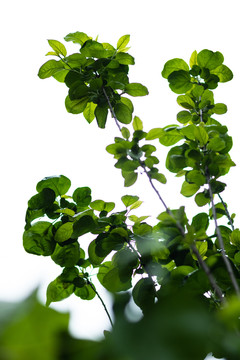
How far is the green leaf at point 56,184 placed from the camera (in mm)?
1195

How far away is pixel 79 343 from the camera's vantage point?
0.75 ft

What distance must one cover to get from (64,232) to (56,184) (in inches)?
6.9

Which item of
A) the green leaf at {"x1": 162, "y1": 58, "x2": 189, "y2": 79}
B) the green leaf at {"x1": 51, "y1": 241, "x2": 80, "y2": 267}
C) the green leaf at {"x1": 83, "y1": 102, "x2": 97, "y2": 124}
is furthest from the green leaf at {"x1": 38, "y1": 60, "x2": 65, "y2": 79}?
the green leaf at {"x1": 51, "y1": 241, "x2": 80, "y2": 267}

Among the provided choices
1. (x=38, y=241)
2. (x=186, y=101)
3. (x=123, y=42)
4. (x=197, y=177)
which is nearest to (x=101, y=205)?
(x=38, y=241)

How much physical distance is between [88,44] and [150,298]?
788mm

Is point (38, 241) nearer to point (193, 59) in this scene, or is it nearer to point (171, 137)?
point (171, 137)

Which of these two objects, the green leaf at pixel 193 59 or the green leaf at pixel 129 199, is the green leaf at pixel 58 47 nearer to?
the green leaf at pixel 193 59

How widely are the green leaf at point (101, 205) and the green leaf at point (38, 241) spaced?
15 cm

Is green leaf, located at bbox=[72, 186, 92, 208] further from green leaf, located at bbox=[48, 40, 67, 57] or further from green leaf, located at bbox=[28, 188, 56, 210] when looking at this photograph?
green leaf, located at bbox=[48, 40, 67, 57]

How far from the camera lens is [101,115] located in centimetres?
121

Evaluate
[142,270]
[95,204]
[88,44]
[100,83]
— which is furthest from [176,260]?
[88,44]

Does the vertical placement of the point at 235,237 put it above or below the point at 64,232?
below

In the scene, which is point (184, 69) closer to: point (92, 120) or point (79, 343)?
point (92, 120)

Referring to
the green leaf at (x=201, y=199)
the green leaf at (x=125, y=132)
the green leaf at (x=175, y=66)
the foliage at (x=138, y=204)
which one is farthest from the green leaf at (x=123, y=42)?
the green leaf at (x=201, y=199)
